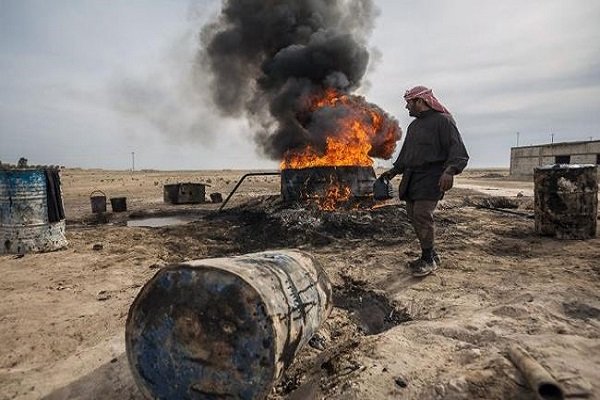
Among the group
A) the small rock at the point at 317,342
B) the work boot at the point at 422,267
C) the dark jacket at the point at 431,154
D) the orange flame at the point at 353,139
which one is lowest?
the small rock at the point at 317,342

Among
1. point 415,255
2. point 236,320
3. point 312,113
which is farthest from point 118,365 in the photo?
point 312,113

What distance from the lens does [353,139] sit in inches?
442

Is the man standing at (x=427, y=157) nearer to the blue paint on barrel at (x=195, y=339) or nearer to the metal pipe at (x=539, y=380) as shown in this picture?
the metal pipe at (x=539, y=380)

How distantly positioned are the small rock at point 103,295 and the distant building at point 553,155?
113 feet

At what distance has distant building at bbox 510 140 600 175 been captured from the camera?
2925cm

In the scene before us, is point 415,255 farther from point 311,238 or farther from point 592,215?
point 592,215

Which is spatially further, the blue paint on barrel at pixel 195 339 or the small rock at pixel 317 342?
the small rock at pixel 317 342

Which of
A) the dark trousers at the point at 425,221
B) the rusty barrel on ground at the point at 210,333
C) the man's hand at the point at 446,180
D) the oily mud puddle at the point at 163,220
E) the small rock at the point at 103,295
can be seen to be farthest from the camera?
the oily mud puddle at the point at 163,220

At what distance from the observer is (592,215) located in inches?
254

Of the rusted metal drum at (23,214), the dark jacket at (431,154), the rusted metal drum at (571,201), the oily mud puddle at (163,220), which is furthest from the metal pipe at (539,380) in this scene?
the oily mud puddle at (163,220)

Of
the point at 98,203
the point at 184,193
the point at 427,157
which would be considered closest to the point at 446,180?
the point at 427,157

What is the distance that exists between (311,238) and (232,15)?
40.8 feet

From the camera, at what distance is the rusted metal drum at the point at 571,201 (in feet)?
21.1

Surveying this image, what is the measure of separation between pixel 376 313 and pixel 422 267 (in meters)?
1.18
